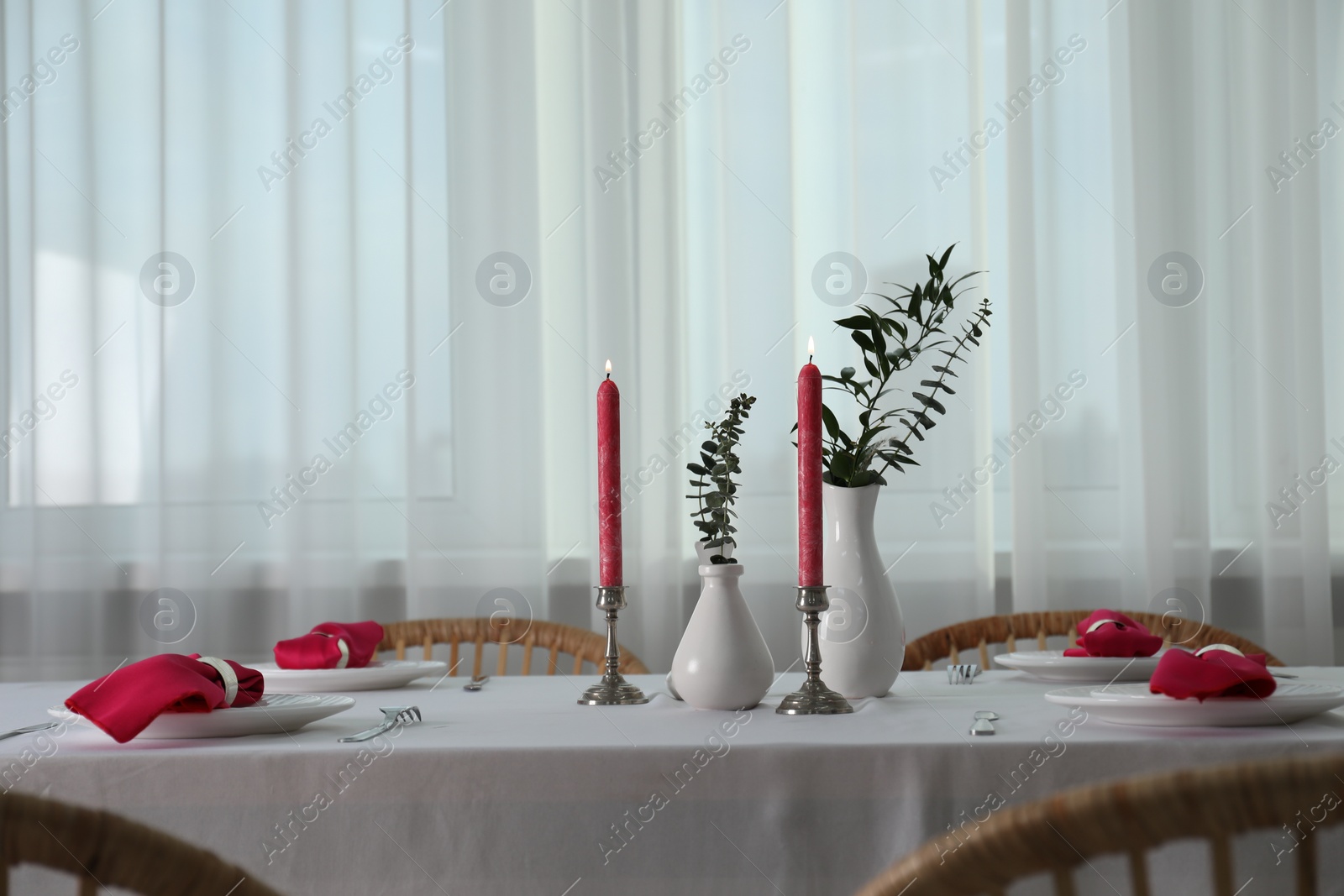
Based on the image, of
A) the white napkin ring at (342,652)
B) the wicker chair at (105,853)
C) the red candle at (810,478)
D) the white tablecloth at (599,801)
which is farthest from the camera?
the white napkin ring at (342,652)

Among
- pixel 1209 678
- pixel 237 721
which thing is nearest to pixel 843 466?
pixel 1209 678

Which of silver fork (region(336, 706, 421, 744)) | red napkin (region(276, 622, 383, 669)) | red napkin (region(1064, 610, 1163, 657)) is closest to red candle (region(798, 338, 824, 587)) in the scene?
silver fork (region(336, 706, 421, 744))

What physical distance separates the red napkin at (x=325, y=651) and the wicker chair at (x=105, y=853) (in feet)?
2.70

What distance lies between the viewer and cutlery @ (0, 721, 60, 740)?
2.82ft

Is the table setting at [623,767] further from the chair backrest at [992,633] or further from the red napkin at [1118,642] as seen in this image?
the chair backrest at [992,633]

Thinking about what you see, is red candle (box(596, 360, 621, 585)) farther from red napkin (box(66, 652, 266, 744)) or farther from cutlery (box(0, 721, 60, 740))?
cutlery (box(0, 721, 60, 740))

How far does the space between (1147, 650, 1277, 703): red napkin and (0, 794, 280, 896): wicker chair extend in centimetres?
70

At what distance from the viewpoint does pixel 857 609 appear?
0.99 m

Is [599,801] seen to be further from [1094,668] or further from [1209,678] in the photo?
[1094,668]

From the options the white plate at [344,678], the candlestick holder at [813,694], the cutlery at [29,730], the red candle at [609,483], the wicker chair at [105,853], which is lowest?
the white plate at [344,678]

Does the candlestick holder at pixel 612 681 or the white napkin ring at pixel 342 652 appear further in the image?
the white napkin ring at pixel 342 652

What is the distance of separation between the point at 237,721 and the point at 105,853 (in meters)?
0.45

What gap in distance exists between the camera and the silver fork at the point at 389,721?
80 cm

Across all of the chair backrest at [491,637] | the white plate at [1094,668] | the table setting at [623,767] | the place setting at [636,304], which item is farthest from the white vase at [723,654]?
the place setting at [636,304]
